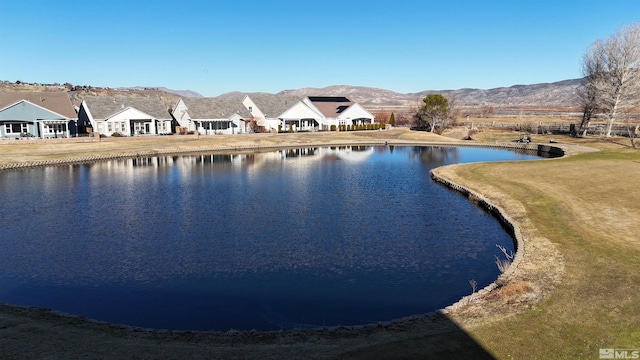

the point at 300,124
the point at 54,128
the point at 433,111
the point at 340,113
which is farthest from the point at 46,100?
the point at 433,111

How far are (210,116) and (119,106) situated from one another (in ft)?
51.5

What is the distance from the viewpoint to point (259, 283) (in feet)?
59.4

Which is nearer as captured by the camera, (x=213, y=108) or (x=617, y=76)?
(x=617, y=76)

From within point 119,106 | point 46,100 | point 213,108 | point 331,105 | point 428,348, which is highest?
point 46,100

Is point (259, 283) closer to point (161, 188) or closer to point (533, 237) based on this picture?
point (533, 237)

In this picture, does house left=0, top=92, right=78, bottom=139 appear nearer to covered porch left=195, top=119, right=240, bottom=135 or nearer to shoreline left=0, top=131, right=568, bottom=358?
covered porch left=195, top=119, right=240, bottom=135

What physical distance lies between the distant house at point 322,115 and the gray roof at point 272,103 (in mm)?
1410

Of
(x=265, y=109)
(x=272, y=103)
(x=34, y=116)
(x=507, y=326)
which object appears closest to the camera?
(x=507, y=326)

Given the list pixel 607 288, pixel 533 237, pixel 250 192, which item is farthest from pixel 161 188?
pixel 607 288

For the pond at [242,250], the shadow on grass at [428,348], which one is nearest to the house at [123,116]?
the pond at [242,250]

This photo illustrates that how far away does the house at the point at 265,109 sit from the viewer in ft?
301

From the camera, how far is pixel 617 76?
230ft

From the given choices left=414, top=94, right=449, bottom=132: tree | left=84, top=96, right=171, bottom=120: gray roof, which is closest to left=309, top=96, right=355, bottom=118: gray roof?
left=414, top=94, right=449, bottom=132: tree

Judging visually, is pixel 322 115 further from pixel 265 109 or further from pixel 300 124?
pixel 265 109
